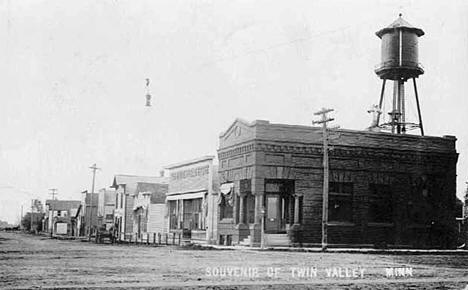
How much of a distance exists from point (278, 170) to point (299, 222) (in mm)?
3329

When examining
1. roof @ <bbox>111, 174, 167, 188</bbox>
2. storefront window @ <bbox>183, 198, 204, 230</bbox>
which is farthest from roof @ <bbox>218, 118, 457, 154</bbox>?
roof @ <bbox>111, 174, 167, 188</bbox>

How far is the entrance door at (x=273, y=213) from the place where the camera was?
130ft

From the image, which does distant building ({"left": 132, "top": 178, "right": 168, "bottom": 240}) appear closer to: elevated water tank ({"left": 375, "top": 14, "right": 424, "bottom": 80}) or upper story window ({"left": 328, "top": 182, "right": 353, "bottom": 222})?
upper story window ({"left": 328, "top": 182, "right": 353, "bottom": 222})

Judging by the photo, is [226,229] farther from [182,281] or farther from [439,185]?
[182,281]

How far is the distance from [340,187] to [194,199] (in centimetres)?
1396

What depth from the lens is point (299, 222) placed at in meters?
38.0

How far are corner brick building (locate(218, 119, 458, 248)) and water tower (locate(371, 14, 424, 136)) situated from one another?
340 centimetres

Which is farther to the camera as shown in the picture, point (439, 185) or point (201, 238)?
point (201, 238)

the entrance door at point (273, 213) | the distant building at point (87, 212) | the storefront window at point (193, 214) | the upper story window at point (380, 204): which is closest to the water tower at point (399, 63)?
the upper story window at point (380, 204)

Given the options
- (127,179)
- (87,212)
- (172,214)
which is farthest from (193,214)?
(87,212)

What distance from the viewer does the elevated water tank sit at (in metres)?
42.6

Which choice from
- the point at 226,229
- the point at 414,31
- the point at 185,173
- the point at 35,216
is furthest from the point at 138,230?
the point at 35,216

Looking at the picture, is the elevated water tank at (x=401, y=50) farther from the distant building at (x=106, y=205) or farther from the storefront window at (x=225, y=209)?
the distant building at (x=106, y=205)

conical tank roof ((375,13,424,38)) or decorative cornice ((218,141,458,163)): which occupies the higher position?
conical tank roof ((375,13,424,38))
